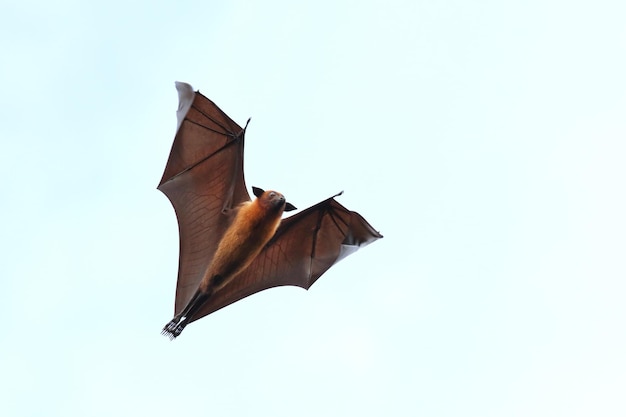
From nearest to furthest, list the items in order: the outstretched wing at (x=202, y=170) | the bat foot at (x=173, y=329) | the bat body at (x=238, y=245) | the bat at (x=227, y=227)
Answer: the bat foot at (x=173, y=329) → the bat body at (x=238, y=245) → the bat at (x=227, y=227) → the outstretched wing at (x=202, y=170)

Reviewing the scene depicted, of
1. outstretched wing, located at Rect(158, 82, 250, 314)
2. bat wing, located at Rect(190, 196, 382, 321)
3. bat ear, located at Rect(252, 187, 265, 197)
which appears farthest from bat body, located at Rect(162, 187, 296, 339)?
bat wing, located at Rect(190, 196, 382, 321)

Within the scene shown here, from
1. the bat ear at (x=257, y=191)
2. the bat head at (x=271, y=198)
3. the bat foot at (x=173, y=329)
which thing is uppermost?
the bat ear at (x=257, y=191)

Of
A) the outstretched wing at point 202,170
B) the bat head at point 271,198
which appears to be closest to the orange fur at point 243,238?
the bat head at point 271,198

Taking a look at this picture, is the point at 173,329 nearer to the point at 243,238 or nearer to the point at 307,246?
the point at 243,238

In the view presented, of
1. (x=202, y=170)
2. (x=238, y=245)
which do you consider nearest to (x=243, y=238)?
(x=238, y=245)

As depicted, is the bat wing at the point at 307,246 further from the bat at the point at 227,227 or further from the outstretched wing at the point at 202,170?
the outstretched wing at the point at 202,170

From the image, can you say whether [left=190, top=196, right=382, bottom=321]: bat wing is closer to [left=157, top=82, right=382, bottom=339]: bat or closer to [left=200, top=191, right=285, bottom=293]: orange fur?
[left=157, top=82, right=382, bottom=339]: bat

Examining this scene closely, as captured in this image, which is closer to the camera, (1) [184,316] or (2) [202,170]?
(1) [184,316]
